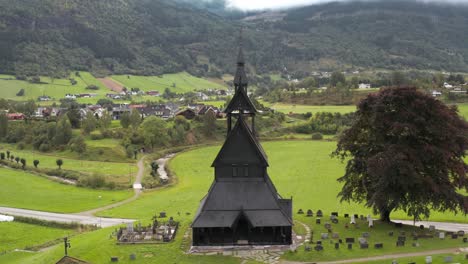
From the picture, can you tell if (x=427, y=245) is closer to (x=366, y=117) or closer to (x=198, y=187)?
(x=366, y=117)

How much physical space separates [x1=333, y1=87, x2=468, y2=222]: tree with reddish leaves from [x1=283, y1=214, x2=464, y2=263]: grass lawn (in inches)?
84.2

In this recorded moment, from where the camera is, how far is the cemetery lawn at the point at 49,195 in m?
73.6

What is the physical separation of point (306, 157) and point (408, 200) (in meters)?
60.3

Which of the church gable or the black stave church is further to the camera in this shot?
the church gable

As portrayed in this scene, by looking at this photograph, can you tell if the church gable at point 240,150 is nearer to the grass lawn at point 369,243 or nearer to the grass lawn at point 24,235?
the grass lawn at point 369,243

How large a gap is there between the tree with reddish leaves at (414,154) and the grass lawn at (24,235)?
3759cm

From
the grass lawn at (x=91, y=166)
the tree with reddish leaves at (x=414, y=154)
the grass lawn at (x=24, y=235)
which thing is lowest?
the grass lawn at (x=24, y=235)

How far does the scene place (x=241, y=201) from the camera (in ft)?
144

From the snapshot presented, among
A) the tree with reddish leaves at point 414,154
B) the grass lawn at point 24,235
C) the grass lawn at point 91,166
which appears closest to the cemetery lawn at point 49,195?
the grass lawn at point 91,166

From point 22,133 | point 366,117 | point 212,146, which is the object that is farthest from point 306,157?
point 22,133

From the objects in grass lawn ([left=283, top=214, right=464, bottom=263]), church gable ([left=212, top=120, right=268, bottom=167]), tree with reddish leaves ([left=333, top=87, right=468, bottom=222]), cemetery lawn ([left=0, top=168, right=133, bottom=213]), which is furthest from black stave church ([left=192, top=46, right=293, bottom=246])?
cemetery lawn ([left=0, top=168, right=133, bottom=213])

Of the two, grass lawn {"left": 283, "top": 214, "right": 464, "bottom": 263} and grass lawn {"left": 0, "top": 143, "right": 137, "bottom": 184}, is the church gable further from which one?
grass lawn {"left": 0, "top": 143, "right": 137, "bottom": 184}

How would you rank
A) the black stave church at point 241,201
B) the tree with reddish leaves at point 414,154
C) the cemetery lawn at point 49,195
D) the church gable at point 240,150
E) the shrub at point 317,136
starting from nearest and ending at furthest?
the black stave church at point 241,201 → the church gable at point 240,150 → the tree with reddish leaves at point 414,154 → the cemetery lawn at point 49,195 → the shrub at point 317,136

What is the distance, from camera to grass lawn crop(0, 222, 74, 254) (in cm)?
5696
